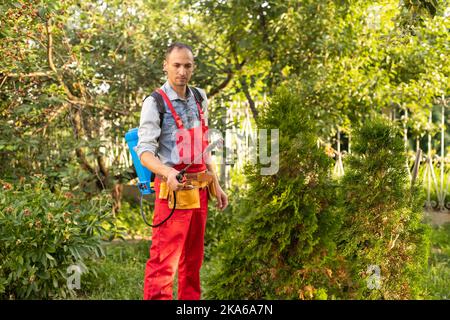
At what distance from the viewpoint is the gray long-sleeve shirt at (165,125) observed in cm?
344

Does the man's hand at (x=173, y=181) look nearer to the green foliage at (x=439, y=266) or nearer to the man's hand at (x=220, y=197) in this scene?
the man's hand at (x=220, y=197)

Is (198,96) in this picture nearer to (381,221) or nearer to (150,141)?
(150,141)

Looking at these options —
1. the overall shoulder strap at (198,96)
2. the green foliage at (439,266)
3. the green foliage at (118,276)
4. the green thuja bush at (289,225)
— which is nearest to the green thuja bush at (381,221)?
the green thuja bush at (289,225)

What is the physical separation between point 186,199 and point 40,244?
5.21 ft

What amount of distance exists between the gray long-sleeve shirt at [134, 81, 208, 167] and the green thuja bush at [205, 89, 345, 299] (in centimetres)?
44

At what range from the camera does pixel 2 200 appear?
4680 mm

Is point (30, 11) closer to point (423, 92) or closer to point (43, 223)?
point (43, 223)

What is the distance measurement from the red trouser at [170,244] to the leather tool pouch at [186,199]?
3 cm

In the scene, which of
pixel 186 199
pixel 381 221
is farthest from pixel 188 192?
pixel 381 221

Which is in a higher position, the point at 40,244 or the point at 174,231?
the point at 174,231

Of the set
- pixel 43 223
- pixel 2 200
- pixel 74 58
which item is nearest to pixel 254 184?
pixel 43 223

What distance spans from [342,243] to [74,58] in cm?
345

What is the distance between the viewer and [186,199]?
3498mm

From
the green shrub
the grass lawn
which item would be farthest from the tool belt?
the grass lawn
